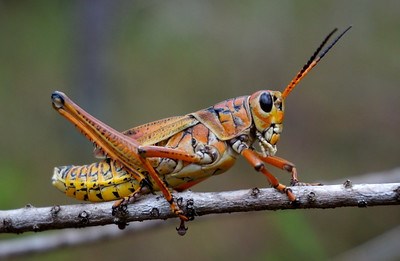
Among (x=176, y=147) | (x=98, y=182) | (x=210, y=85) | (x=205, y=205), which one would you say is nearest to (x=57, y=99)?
(x=98, y=182)

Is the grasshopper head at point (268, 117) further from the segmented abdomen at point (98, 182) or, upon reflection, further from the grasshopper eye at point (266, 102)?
the segmented abdomen at point (98, 182)

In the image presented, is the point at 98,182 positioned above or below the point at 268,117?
below

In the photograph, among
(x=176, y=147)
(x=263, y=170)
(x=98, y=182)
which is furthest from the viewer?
(x=176, y=147)

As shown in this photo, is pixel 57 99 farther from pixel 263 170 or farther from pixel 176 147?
pixel 263 170

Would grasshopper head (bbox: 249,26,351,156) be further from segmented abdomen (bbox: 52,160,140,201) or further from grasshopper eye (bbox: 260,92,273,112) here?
segmented abdomen (bbox: 52,160,140,201)

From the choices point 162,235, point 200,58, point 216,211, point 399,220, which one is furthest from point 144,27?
point 216,211

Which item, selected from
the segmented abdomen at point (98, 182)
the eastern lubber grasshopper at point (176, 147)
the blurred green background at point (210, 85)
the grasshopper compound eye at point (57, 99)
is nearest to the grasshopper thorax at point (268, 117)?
the eastern lubber grasshopper at point (176, 147)

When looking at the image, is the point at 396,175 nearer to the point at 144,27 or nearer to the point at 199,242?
the point at 199,242

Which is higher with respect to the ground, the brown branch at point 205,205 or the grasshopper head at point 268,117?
the grasshopper head at point 268,117
